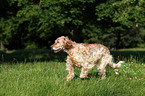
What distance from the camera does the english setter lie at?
499 centimetres

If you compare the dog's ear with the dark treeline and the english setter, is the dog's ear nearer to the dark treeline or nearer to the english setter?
the english setter

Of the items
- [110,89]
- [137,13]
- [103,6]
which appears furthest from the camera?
[103,6]

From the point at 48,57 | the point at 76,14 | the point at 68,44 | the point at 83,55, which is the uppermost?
the point at 76,14

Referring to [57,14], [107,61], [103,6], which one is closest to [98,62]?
[107,61]

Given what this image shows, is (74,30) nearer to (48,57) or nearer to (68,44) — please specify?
(48,57)

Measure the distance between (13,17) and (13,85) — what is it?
12.9m

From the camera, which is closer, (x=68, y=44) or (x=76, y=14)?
(x=68, y=44)

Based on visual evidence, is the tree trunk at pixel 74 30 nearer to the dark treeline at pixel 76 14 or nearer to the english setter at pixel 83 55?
the dark treeline at pixel 76 14

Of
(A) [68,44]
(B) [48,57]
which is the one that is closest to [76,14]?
(B) [48,57]

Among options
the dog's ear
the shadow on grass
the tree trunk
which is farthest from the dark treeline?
the dog's ear

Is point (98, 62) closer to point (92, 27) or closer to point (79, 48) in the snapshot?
point (79, 48)

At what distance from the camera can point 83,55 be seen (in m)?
5.05

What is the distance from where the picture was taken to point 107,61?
214 inches

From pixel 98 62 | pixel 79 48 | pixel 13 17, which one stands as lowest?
pixel 98 62
